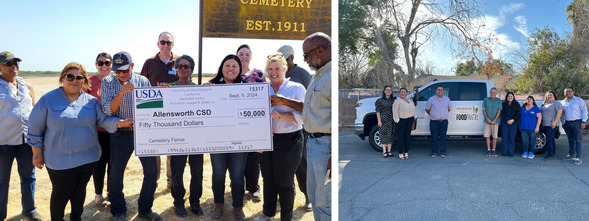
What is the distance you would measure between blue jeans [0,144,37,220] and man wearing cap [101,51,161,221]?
738 mm

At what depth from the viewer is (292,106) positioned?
2736mm

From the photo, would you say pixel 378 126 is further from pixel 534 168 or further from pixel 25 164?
pixel 25 164

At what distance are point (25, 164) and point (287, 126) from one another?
224cm

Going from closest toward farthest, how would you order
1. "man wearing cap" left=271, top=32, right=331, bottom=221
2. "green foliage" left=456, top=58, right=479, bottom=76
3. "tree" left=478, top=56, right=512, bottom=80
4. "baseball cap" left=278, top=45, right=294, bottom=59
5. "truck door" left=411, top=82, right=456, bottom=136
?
"man wearing cap" left=271, top=32, right=331, bottom=221 → "baseball cap" left=278, top=45, right=294, bottom=59 → "truck door" left=411, top=82, right=456, bottom=136 → "tree" left=478, top=56, right=512, bottom=80 → "green foliage" left=456, top=58, right=479, bottom=76

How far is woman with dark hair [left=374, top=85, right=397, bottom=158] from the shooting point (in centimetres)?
607

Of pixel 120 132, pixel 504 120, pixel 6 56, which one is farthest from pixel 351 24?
A: pixel 6 56

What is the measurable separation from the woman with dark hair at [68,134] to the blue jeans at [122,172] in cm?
12

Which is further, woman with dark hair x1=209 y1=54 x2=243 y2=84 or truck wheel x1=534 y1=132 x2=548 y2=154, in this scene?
truck wheel x1=534 y1=132 x2=548 y2=154

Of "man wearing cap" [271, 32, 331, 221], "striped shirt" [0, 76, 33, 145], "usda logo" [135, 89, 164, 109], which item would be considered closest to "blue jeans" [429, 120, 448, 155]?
"man wearing cap" [271, 32, 331, 221]

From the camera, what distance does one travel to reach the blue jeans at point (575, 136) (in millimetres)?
5934

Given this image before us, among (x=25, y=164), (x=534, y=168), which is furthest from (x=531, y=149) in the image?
(x=25, y=164)

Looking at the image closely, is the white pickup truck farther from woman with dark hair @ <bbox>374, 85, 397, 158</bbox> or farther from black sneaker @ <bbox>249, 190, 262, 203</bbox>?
black sneaker @ <bbox>249, 190, 262, 203</bbox>

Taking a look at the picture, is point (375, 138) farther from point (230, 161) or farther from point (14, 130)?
point (14, 130)

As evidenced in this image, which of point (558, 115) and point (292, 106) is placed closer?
point (292, 106)
